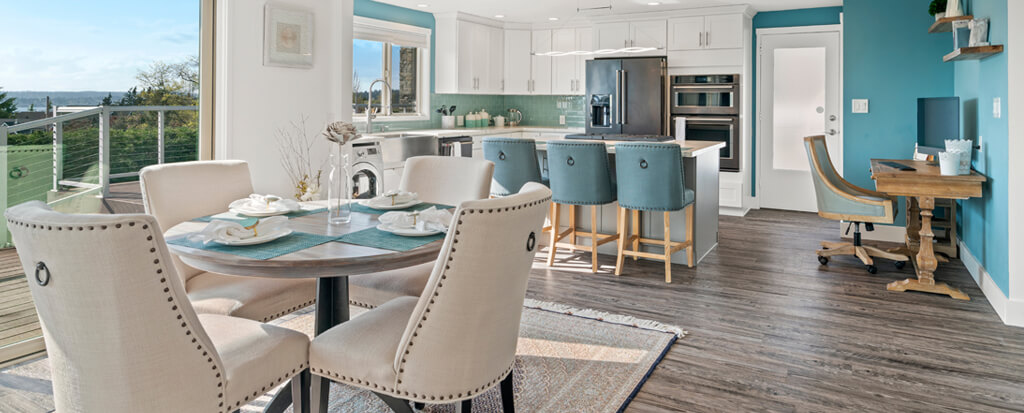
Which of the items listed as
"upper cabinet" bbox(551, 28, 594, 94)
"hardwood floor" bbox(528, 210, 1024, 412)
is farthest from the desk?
"upper cabinet" bbox(551, 28, 594, 94)

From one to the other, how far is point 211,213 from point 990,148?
411 centimetres

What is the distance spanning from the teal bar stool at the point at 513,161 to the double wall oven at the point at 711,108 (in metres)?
3.16

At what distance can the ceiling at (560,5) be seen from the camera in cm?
659

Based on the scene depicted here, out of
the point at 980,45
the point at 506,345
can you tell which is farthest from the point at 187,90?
the point at 980,45

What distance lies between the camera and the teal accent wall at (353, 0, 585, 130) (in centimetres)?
703

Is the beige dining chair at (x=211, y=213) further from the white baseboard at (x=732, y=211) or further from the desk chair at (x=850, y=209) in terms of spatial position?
the white baseboard at (x=732, y=211)

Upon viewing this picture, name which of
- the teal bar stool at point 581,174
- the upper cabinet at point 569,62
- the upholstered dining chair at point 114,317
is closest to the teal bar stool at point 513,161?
the teal bar stool at point 581,174

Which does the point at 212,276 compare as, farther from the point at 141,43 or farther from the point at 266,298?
the point at 141,43

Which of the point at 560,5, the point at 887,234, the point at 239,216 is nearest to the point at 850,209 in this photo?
the point at 887,234

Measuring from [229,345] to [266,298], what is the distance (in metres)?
0.58

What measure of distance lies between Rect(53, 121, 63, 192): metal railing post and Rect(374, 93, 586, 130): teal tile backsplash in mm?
4836

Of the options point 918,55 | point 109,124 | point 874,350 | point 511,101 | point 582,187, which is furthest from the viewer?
point 511,101

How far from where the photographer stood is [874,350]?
9.86 ft

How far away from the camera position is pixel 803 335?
3223 millimetres
